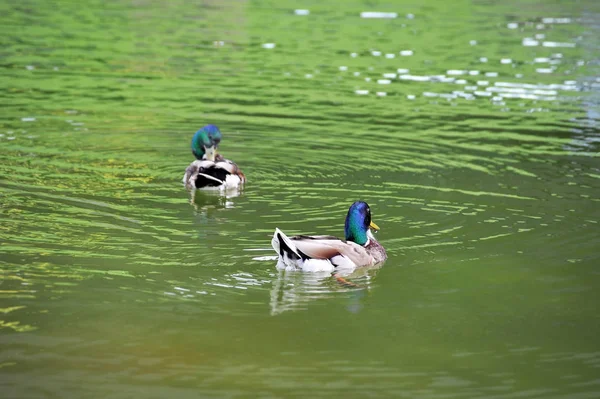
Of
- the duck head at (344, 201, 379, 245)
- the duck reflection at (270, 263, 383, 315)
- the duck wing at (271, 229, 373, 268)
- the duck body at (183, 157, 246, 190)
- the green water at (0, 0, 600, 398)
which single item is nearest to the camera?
the green water at (0, 0, 600, 398)

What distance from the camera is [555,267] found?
Result: 12172 millimetres

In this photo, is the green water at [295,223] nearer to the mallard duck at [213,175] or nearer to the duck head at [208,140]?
the mallard duck at [213,175]

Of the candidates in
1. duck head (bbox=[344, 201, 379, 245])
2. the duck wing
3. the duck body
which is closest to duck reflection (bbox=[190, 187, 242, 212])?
the duck body

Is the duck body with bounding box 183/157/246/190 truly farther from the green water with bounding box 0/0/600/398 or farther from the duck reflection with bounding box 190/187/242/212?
the green water with bounding box 0/0/600/398

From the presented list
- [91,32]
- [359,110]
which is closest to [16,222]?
[359,110]

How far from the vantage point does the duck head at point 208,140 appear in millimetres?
16625

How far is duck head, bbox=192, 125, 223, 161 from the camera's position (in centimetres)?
1662

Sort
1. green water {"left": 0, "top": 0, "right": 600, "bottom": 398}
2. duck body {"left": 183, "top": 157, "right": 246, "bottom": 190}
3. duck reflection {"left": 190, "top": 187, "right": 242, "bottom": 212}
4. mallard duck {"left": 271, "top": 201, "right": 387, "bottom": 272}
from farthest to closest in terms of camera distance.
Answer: duck body {"left": 183, "top": 157, "right": 246, "bottom": 190}, duck reflection {"left": 190, "top": 187, "right": 242, "bottom": 212}, mallard duck {"left": 271, "top": 201, "right": 387, "bottom": 272}, green water {"left": 0, "top": 0, "right": 600, "bottom": 398}

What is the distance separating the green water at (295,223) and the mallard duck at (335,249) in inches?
6.8

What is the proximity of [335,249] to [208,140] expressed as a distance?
5583 mm

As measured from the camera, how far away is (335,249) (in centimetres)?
1153

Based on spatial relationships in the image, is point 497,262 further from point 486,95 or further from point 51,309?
point 486,95

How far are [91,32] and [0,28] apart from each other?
2.78 metres

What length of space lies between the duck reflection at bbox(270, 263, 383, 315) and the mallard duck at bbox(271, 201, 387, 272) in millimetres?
85
